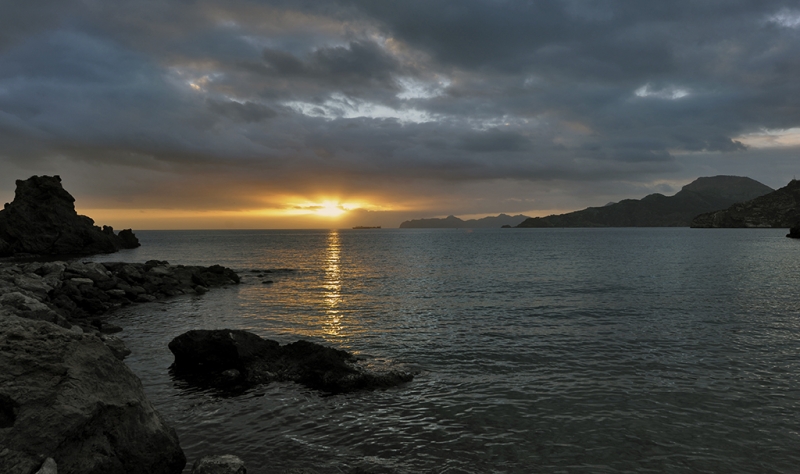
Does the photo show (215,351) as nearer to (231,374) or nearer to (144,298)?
(231,374)

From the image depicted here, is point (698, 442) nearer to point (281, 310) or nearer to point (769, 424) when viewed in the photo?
point (769, 424)

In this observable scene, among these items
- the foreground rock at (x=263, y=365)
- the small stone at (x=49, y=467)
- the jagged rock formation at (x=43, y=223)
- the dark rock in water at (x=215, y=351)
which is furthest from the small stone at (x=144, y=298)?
the jagged rock formation at (x=43, y=223)

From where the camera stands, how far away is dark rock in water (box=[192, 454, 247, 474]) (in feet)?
32.6

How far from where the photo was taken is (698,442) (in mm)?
12719

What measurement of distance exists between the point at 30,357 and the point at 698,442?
1784 centimetres

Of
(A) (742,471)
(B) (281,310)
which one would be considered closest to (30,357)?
(A) (742,471)

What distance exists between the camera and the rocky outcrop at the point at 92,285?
3092cm

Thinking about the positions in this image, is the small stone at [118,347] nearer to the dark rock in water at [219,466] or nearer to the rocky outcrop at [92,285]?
the rocky outcrop at [92,285]

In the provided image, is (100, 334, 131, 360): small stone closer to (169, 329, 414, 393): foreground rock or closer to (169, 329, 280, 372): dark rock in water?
(169, 329, 414, 393): foreground rock

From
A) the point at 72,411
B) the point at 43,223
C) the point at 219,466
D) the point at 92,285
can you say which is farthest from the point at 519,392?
the point at 43,223

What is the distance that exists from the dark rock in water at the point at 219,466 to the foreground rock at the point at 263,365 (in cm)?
718

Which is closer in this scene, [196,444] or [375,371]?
[196,444]

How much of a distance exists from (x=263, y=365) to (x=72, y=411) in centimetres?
1047

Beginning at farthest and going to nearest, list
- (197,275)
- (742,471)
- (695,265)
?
(695,265), (197,275), (742,471)
